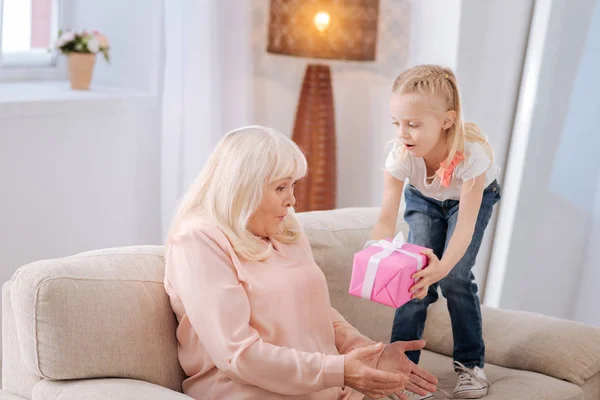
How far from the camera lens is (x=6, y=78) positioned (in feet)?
11.8

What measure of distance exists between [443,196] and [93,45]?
1.87m

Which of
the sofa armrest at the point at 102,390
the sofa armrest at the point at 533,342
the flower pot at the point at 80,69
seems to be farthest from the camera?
the flower pot at the point at 80,69

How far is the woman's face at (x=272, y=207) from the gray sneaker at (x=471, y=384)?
2.24ft

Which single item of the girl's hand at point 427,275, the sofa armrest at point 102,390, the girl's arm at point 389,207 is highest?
the girl's arm at point 389,207

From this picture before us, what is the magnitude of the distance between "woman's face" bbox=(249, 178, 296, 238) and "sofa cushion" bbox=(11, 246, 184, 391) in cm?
26

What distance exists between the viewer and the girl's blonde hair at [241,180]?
1910mm

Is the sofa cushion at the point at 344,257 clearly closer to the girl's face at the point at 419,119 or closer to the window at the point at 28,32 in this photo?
the girl's face at the point at 419,119

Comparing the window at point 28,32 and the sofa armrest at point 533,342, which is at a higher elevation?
the window at point 28,32

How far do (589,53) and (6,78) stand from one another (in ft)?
7.83

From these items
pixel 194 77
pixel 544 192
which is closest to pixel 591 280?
pixel 544 192

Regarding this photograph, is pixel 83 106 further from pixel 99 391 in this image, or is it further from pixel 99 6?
pixel 99 391

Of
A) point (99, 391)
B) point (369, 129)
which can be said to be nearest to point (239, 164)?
point (99, 391)

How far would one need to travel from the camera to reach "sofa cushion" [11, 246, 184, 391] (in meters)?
1.80

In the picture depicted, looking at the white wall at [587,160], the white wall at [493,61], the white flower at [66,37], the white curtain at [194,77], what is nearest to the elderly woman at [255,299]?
the white curtain at [194,77]
